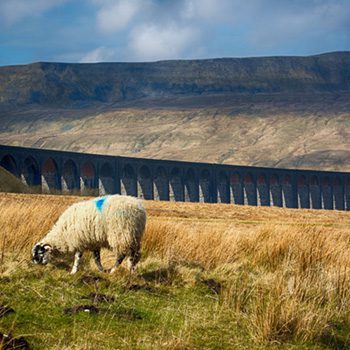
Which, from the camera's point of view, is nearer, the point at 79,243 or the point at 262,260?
the point at 79,243

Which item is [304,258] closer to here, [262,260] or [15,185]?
[262,260]

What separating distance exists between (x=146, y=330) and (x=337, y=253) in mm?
5136

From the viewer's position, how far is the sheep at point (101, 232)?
1062 centimetres

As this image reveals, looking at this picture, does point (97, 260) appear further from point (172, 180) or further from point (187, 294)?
point (172, 180)

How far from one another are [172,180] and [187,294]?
8716 centimetres

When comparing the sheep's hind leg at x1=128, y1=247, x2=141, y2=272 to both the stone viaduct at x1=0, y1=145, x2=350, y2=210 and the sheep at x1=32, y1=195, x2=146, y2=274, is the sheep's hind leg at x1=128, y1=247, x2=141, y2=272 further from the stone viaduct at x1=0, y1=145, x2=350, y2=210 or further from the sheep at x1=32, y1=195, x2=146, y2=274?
the stone viaduct at x1=0, y1=145, x2=350, y2=210

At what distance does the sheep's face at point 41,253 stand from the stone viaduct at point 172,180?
170ft

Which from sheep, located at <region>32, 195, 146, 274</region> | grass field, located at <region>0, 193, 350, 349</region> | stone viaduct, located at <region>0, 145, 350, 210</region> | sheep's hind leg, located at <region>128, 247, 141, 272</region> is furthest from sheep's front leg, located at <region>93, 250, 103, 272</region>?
stone viaduct, located at <region>0, 145, 350, 210</region>

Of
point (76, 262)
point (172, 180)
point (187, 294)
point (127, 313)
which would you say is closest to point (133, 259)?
point (76, 262)

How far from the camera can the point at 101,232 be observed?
1074 cm

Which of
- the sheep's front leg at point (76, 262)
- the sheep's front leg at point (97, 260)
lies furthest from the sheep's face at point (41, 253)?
the sheep's front leg at point (97, 260)

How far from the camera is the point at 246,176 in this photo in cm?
10706

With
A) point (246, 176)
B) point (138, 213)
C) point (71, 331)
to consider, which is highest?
point (138, 213)

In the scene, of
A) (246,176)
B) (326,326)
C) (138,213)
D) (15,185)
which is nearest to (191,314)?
(326,326)
